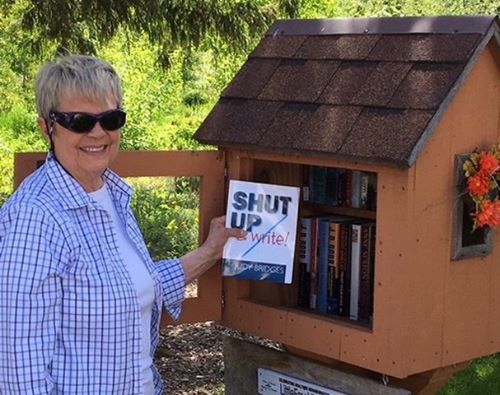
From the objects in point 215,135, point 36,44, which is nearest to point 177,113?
point 36,44

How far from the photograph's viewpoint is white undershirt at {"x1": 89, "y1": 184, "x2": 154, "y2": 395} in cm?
274

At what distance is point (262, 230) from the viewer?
3264 mm

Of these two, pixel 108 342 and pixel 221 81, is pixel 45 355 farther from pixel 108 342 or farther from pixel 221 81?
pixel 221 81

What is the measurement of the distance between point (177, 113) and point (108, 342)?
393 inches

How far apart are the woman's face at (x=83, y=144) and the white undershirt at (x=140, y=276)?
10cm

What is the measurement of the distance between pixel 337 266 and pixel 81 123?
113 centimetres

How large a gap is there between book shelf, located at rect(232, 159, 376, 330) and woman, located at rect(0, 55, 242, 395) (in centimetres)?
77

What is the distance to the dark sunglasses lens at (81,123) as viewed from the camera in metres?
2.63

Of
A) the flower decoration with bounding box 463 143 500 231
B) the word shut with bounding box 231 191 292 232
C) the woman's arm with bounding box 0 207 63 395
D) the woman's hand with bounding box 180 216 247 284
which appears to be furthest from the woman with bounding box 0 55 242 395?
the flower decoration with bounding box 463 143 500 231

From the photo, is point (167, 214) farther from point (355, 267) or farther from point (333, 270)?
point (355, 267)

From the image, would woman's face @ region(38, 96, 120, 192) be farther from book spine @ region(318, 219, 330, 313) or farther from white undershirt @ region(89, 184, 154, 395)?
book spine @ region(318, 219, 330, 313)

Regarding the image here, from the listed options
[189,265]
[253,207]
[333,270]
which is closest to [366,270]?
[333,270]

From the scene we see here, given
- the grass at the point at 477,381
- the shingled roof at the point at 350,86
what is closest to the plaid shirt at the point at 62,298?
the shingled roof at the point at 350,86

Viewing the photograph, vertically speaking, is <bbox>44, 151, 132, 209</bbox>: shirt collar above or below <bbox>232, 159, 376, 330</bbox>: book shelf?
above
